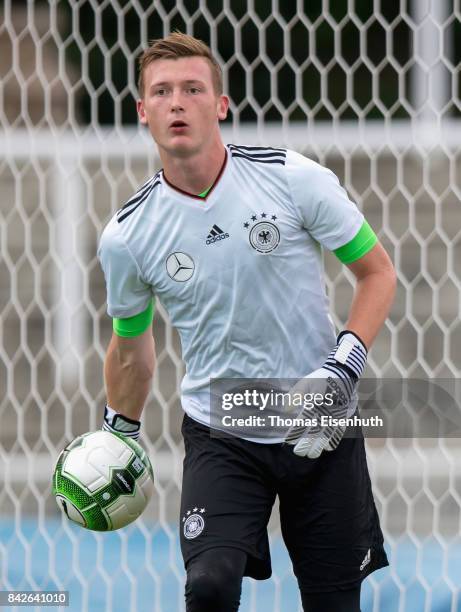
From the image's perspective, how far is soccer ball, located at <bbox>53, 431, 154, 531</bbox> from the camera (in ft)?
10.1

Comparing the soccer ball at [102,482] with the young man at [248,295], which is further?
the soccer ball at [102,482]

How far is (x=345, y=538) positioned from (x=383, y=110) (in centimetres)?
202

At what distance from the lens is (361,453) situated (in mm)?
3049

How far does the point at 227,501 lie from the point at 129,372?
49 centimetres

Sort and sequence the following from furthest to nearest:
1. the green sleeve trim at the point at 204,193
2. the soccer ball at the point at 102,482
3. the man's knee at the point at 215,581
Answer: the soccer ball at the point at 102,482
the green sleeve trim at the point at 204,193
the man's knee at the point at 215,581

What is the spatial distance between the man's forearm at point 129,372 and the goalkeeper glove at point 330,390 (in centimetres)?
51

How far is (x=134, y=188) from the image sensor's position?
514 centimetres

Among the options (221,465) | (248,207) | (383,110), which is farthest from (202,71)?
(383,110)

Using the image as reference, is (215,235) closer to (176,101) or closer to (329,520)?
(176,101)

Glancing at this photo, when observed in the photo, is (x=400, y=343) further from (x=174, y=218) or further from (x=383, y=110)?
(x=174, y=218)

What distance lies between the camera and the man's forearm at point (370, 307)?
2.88m

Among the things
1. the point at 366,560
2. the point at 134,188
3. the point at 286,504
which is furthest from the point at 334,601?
the point at 134,188

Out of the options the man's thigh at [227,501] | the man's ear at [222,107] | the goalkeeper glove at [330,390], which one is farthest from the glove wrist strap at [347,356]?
the man's ear at [222,107]

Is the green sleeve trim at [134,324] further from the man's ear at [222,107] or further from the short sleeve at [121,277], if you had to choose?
the man's ear at [222,107]
